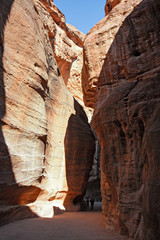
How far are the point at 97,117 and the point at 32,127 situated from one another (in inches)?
113

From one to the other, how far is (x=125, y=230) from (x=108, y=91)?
4612mm

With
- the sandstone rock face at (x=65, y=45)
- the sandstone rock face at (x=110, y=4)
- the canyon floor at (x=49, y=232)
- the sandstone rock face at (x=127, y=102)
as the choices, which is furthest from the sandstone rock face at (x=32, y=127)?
the sandstone rock face at (x=65, y=45)

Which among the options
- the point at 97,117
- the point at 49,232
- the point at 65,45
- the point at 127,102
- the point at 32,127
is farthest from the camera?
the point at 65,45

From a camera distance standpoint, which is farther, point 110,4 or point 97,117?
point 110,4

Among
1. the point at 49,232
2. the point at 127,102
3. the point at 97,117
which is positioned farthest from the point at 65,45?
the point at 49,232

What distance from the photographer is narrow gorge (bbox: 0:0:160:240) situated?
223 inches

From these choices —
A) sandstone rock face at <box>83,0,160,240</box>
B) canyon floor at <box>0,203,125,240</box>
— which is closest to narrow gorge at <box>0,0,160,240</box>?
sandstone rock face at <box>83,0,160,240</box>

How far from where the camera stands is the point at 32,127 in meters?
8.55

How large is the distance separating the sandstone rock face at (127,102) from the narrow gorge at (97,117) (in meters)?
0.03

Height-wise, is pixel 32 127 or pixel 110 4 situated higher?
pixel 110 4

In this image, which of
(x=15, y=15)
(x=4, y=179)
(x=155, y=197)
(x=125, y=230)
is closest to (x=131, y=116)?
(x=155, y=197)

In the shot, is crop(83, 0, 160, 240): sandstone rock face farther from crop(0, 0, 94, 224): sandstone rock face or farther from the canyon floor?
crop(0, 0, 94, 224): sandstone rock face

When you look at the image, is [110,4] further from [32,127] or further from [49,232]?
[49,232]

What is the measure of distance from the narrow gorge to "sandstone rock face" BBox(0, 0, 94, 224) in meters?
0.04
